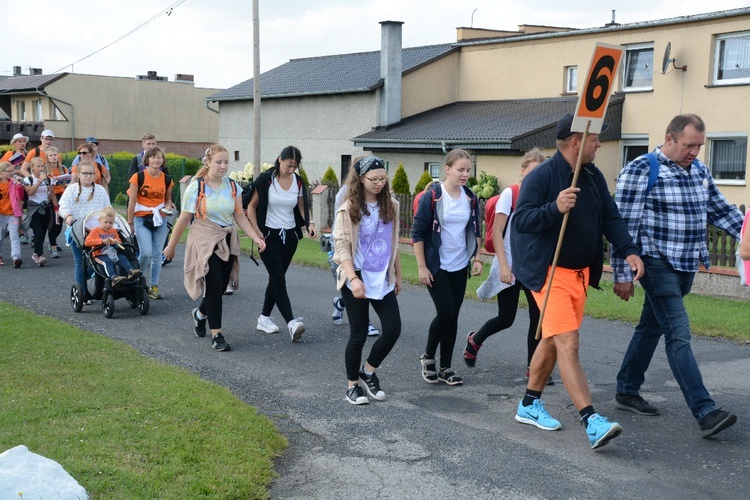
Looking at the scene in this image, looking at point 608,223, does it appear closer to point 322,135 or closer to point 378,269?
point 378,269

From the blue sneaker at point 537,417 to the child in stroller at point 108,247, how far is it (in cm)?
583

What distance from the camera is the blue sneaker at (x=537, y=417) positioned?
6035mm

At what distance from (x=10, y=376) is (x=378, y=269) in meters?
2.94

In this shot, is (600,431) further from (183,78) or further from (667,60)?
(183,78)

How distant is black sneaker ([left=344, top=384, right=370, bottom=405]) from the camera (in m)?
6.70

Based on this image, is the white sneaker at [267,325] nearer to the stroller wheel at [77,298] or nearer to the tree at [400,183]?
the stroller wheel at [77,298]

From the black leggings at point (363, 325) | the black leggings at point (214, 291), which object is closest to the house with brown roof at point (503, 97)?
the black leggings at point (214, 291)

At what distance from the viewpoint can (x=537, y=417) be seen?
6090 mm

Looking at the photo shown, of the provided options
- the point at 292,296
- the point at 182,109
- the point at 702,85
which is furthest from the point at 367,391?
the point at 182,109

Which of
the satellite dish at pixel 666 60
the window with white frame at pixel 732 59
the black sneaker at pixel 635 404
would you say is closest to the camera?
the black sneaker at pixel 635 404

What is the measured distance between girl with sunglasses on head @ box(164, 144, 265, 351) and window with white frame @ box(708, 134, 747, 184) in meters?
17.3

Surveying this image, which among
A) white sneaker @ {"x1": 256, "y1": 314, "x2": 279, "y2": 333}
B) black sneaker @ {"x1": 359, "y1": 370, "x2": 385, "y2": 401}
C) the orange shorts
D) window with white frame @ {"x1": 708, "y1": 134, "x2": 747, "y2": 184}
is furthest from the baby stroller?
window with white frame @ {"x1": 708, "y1": 134, "x2": 747, "y2": 184}

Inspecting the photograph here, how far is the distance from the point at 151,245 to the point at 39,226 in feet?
15.0

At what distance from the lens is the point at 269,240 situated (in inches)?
356
